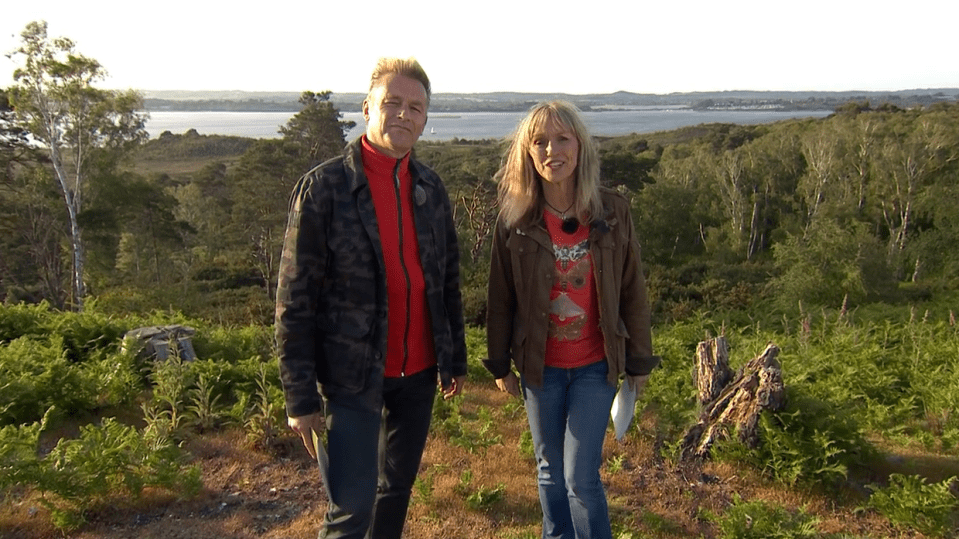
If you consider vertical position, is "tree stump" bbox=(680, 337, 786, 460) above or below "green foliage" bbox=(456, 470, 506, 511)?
above

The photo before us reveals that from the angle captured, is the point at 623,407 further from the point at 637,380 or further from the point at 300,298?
the point at 300,298

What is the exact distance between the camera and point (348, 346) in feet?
6.88

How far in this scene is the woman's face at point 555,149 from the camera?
2395mm

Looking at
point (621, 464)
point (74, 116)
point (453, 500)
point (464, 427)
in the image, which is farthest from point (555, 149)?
point (74, 116)

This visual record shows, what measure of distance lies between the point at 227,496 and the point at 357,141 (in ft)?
7.66

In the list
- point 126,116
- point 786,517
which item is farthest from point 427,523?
point 126,116

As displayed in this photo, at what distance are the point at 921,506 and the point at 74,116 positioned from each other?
81.1ft

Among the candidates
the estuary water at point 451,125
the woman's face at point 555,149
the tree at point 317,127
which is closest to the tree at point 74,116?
the tree at point 317,127

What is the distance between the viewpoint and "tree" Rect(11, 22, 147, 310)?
2045 centimetres

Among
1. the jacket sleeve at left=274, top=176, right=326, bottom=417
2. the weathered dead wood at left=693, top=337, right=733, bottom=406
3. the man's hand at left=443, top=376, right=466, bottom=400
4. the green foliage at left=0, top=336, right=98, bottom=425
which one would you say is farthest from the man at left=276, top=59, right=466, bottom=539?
the green foliage at left=0, top=336, right=98, bottom=425

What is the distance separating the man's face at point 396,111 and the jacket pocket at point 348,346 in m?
0.57

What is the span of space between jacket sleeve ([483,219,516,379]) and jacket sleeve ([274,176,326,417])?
78 cm

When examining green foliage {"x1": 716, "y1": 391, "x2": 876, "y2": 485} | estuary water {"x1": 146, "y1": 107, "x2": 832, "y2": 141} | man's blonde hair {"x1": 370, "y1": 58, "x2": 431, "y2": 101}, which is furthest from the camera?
estuary water {"x1": 146, "y1": 107, "x2": 832, "y2": 141}

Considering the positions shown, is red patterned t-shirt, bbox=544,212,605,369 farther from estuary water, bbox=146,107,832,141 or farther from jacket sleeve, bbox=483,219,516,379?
estuary water, bbox=146,107,832,141
